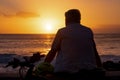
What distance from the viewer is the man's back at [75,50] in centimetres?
556

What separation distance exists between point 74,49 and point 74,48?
0.01m

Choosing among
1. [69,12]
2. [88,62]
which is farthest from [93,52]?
[69,12]

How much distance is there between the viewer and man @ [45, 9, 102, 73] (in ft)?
18.2

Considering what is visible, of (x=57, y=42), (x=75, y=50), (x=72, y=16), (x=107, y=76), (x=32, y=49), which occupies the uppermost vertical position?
(x=72, y=16)

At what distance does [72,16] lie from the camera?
5.66 meters

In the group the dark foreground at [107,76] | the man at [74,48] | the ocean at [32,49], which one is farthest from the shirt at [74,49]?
the ocean at [32,49]

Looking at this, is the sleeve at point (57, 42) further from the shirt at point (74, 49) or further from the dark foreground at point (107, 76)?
the dark foreground at point (107, 76)

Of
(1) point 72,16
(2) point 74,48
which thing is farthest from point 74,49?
(1) point 72,16

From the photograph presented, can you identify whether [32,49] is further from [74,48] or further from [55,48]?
[74,48]

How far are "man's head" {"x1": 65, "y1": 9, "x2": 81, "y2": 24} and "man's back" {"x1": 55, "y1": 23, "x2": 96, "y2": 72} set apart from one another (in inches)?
3.3

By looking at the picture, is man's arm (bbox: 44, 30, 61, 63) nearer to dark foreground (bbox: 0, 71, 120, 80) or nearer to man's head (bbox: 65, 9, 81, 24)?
man's head (bbox: 65, 9, 81, 24)

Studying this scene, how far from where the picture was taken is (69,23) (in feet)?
18.7

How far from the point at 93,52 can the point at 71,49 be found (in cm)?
34

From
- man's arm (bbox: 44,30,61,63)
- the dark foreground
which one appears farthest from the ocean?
man's arm (bbox: 44,30,61,63)
